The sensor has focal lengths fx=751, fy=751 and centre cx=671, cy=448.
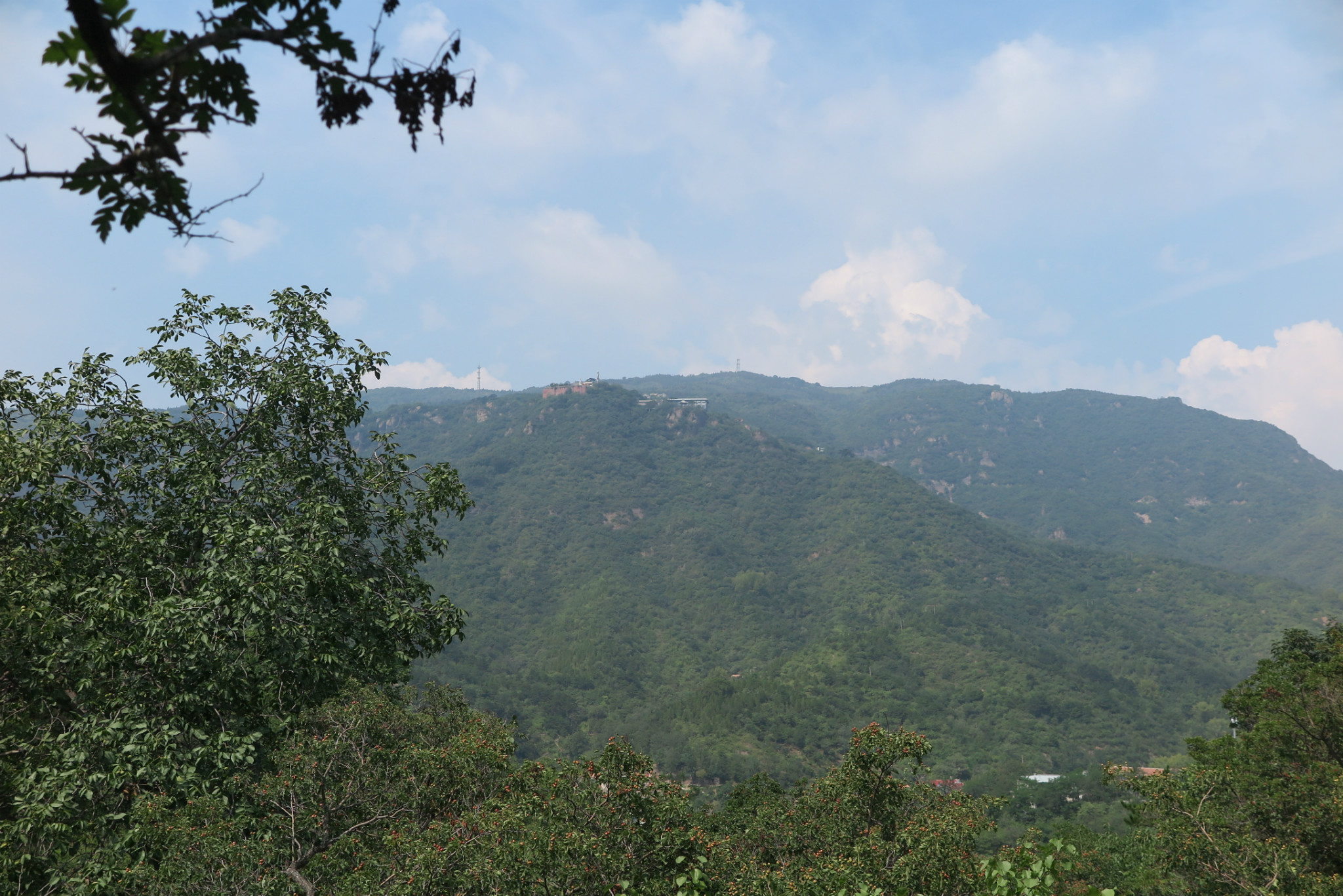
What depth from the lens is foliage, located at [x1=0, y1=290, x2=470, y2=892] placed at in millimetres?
9562

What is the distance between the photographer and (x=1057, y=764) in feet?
353

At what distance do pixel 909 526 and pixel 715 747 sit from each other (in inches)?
3832

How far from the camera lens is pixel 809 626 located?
15225 centimetres

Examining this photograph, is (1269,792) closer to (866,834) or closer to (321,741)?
(866,834)

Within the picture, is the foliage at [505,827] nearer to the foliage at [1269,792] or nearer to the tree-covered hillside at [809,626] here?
the foliage at [1269,792]

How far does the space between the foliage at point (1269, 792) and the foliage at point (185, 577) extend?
12.3m

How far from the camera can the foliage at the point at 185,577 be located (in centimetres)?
956

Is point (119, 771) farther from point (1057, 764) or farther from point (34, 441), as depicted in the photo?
point (1057, 764)

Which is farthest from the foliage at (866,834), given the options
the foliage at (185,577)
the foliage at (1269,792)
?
the foliage at (185,577)

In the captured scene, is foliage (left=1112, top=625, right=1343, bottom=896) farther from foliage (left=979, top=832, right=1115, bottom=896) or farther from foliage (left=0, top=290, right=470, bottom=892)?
foliage (left=0, top=290, right=470, bottom=892)

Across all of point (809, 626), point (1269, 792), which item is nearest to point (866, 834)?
point (1269, 792)

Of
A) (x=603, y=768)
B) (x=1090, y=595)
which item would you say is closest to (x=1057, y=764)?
(x=1090, y=595)

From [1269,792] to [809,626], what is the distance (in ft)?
444

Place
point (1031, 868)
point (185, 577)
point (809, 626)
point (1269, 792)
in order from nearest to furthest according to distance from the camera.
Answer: point (1031, 868), point (185, 577), point (1269, 792), point (809, 626)
